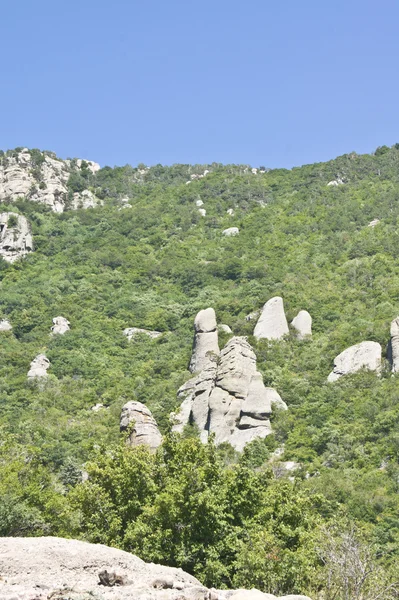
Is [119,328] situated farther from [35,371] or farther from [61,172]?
[61,172]

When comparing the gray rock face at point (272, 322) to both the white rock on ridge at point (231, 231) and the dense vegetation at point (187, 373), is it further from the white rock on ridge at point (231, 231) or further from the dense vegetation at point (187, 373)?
the white rock on ridge at point (231, 231)

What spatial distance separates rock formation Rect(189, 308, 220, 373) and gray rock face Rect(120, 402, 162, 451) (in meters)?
13.3

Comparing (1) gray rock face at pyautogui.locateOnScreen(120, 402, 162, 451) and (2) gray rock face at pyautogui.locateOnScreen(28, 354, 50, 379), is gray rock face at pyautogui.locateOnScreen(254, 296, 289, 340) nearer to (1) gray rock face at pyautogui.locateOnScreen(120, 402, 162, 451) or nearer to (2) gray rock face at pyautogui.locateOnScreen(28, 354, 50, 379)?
(2) gray rock face at pyautogui.locateOnScreen(28, 354, 50, 379)

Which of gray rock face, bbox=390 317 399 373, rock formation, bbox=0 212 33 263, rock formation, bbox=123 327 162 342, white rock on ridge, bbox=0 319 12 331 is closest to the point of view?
gray rock face, bbox=390 317 399 373

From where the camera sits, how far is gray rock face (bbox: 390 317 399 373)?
52.3 metres

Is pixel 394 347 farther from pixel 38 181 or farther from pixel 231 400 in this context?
pixel 38 181

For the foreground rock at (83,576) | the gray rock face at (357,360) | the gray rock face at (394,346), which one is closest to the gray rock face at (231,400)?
the gray rock face at (357,360)

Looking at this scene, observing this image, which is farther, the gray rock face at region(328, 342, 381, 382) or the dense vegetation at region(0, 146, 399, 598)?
the gray rock face at region(328, 342, 381, 382)

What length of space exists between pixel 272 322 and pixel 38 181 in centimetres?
6161

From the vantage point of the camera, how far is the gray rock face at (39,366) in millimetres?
60916

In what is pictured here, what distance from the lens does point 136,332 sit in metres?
72.0

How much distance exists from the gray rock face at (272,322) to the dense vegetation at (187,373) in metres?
1.45

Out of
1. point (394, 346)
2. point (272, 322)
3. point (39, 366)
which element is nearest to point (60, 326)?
point (39, 366)

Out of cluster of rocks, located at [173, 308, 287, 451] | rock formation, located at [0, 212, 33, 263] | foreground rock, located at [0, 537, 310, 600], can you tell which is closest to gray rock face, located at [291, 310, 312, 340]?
cluster of rocks, located at [173, 308, 287, 451]
